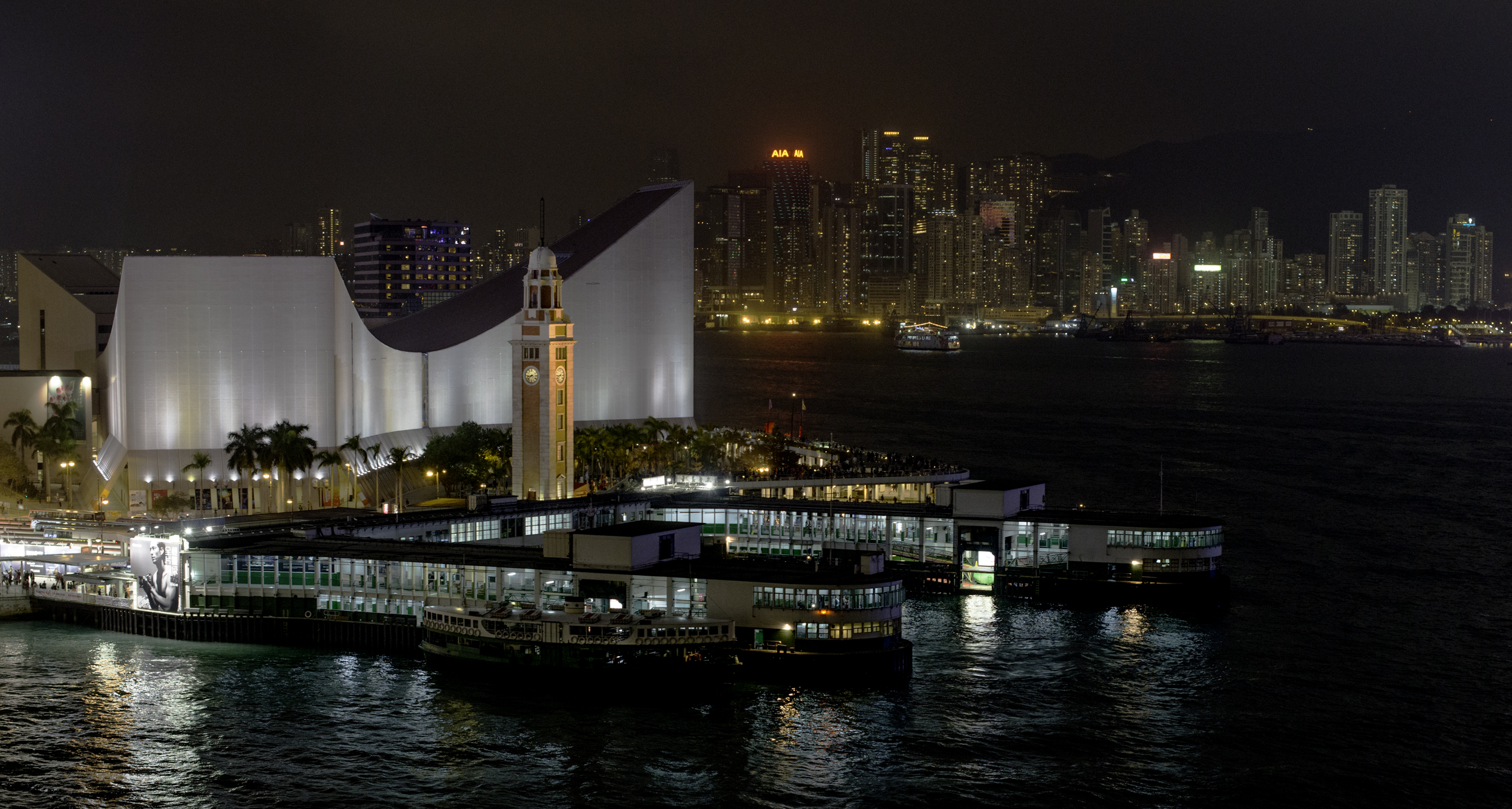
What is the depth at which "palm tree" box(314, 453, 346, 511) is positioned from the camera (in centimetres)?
6456

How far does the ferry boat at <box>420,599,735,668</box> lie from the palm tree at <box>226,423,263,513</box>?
23.3 meters

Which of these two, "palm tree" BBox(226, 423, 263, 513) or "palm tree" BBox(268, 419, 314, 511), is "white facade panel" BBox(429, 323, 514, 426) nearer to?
"palm tree" BBox(268, 419, 314, 511)

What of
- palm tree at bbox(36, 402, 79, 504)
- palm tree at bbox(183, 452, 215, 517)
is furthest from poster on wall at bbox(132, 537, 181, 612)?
palm tree at bbox(36, 402, 79, 504)

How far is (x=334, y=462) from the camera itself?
214 ft

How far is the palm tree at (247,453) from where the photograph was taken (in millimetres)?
62406

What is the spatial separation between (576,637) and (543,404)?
20.9 m

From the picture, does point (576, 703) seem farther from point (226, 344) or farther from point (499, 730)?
point (226, 344)

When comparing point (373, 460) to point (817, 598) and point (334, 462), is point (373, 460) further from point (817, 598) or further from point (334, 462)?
point (817, 598)

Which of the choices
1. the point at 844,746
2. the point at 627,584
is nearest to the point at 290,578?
the point at 627,584

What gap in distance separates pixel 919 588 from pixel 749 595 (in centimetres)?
→ 1398

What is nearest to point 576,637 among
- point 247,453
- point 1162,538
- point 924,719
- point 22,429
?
point 924,719

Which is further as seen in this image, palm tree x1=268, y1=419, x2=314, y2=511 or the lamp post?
the lamp post

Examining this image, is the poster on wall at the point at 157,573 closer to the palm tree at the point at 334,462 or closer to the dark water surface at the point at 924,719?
the dark water surface at the point at 924,719

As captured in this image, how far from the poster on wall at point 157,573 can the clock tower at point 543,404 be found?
1636 cm
